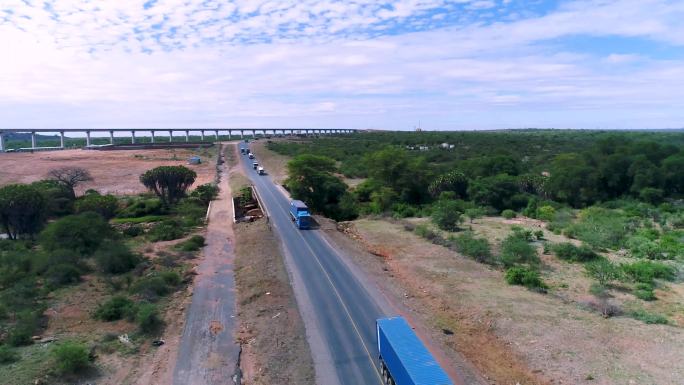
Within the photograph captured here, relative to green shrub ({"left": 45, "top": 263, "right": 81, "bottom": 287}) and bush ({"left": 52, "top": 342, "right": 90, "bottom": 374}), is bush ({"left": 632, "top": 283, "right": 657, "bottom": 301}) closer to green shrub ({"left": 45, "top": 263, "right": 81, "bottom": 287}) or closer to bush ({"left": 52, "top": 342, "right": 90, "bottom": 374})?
bush ({"left": 52, "top": 342, "right": 90, "bottom": 374})

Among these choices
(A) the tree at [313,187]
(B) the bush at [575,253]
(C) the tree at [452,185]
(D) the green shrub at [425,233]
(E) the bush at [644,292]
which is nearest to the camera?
(E) the bush at [644,292]

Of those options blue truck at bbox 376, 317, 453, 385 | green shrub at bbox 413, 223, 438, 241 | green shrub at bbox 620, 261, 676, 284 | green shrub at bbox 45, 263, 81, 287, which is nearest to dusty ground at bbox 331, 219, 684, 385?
green shrub at bbox 620, 261, 676, 284

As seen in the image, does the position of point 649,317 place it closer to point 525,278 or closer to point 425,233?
point 525,278

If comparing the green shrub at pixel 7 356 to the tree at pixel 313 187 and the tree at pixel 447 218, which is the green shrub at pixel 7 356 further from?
the tree at pixel 313 187

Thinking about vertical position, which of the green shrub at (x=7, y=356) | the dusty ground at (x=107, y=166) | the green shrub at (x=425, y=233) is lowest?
the green shrub at (x=7, y=356)

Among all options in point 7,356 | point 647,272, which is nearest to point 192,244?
point 7,356

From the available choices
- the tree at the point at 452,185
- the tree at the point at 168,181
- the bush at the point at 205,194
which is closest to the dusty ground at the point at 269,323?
the bush at the point at 205,194

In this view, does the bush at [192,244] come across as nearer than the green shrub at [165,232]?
Yes
